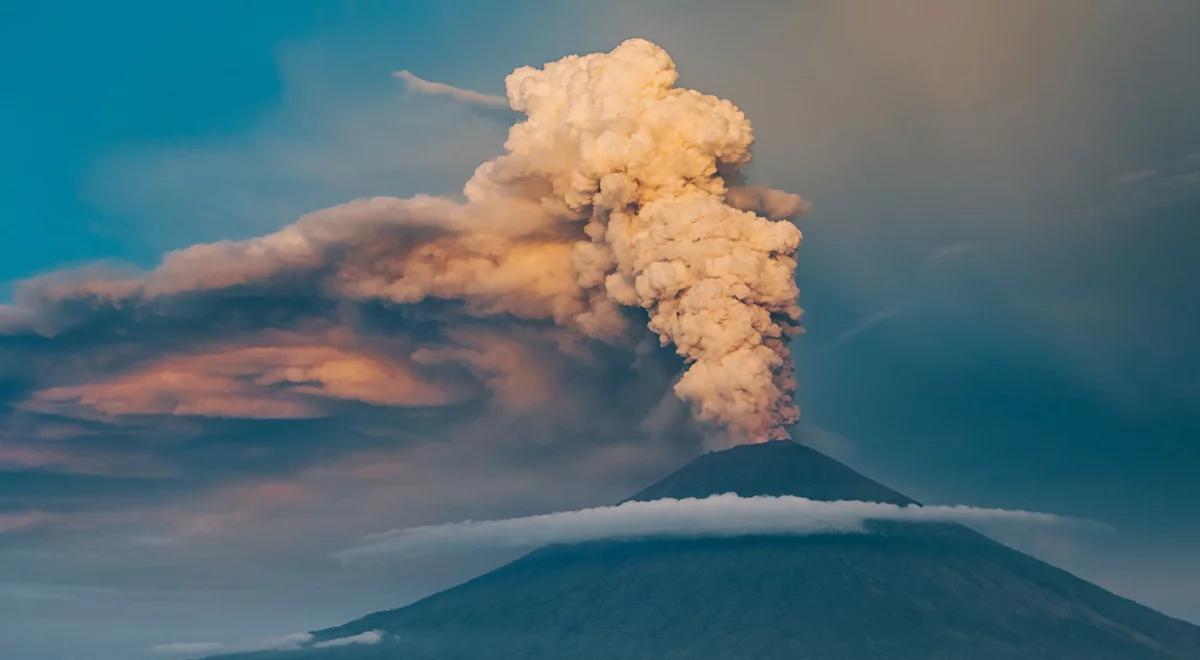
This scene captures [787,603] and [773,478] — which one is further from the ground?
[773,478]

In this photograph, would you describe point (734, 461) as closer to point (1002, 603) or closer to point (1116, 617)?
point (1002, 603)

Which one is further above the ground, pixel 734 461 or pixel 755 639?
pixel 734 461

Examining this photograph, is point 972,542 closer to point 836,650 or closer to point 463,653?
point 836,650

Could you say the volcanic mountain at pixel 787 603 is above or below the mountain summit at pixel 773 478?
below

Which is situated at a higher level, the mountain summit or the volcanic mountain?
the mountain summit

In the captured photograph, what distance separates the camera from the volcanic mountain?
10569 cm

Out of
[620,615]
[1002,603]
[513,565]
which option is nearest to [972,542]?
[1002,603]

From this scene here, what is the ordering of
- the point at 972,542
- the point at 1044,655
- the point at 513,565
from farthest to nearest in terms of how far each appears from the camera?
the point at 513,565
the point at 972,542
the point at 1044,655

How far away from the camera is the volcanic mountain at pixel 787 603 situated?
106 meters

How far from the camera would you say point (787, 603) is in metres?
110

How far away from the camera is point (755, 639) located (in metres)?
106

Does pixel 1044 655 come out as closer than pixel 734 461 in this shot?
Yes

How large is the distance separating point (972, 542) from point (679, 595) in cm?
2094

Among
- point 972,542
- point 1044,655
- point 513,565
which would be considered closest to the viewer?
point 1044,655
